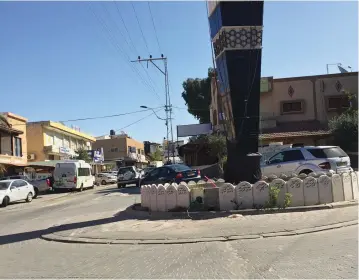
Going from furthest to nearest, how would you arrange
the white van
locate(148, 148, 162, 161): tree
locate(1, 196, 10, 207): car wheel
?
locate(148, 148, 162, 161): tree
the white van
locate(1, 196, 10, 207): car wheel

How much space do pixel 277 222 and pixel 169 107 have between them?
40.0 meters

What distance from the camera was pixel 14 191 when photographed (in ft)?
81.0

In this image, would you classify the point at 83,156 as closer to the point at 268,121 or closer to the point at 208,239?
the point at 268,121

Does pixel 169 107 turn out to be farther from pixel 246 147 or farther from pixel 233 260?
pixel 233 260

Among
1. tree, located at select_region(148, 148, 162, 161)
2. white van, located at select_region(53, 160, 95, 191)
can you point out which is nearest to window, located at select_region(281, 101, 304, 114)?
white van, located at select_region(53, 160, 95, 191)

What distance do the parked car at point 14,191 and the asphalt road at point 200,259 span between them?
15019 mm

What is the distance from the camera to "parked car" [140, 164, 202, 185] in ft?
66.4

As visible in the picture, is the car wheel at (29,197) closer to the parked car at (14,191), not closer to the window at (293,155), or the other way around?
the parked car at (14,191)

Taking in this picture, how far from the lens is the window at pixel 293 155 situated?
16844mm

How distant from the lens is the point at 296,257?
704cm

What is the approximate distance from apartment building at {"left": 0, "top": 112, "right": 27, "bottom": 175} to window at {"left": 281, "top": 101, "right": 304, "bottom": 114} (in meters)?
23.7

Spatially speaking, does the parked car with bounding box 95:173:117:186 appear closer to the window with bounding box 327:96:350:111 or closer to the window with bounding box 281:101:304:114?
the window with bounding box 281:101:304:114

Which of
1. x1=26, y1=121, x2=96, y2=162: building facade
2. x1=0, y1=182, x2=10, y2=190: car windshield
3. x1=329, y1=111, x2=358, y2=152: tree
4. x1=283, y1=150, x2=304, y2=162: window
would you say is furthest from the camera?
x1=26, y1=121, x2=96, y2=162: building facade

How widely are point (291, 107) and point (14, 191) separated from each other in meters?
23.5
